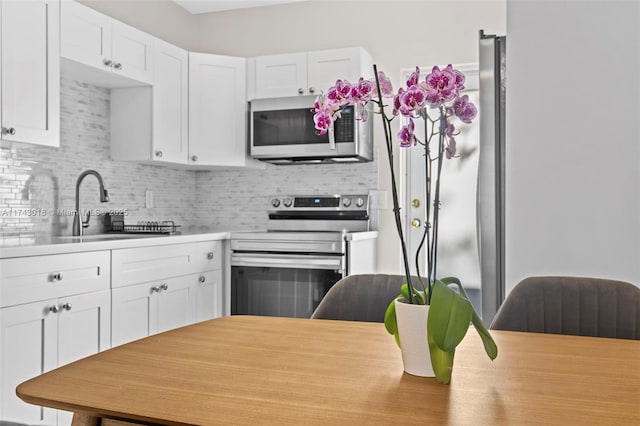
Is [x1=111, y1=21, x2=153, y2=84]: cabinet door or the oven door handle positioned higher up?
[x1=111, y1=21, x2=153, y2=84]: cabinet door

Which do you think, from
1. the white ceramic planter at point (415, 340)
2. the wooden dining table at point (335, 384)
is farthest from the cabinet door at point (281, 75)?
the white ceramic planter at point (415, 340)

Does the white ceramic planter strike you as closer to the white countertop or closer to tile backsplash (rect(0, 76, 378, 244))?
the white countertop

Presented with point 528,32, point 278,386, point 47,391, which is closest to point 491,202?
point 528,32

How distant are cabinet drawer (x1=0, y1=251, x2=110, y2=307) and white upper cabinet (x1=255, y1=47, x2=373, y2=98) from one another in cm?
178

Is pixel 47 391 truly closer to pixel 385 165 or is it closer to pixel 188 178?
pixel 385 165

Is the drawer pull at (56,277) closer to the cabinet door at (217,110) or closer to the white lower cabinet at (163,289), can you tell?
the white lower cabinet at (163,289)

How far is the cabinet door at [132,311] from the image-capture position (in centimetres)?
277

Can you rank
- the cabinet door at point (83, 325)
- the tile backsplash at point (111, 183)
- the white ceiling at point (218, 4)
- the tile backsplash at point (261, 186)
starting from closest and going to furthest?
the cabinet door at point (83, 325)
the tile backsplash at point (111, 183)
the tile backsplash at point (261, 186)
the white ceiling at point (218, 4)

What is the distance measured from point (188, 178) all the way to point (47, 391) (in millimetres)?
3625

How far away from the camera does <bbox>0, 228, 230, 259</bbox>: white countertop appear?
225 cm

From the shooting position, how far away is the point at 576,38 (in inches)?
94.3

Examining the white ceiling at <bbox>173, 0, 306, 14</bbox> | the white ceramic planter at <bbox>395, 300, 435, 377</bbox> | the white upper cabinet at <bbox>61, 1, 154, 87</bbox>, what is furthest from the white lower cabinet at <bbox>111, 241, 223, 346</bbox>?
the white ceramic planter at <bbox>395, 300, 435, 377</bbox>

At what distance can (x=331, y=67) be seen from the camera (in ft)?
12.5

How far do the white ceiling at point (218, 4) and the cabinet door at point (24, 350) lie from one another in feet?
9.08
